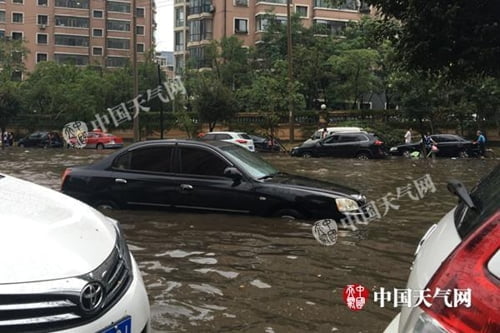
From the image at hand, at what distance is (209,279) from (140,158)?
3361mm

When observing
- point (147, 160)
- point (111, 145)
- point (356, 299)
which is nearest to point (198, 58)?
point (111, 145)

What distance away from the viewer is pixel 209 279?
5.50m

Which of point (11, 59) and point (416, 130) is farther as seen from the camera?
point (11, 59)

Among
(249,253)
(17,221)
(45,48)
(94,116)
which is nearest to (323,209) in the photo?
(249,253)

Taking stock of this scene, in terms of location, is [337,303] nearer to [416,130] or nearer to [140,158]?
[140,158]

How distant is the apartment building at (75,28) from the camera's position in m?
77.9

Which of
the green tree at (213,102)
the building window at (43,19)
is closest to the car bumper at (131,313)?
the green tree at (213,102)

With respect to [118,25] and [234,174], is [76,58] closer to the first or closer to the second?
[118,25]

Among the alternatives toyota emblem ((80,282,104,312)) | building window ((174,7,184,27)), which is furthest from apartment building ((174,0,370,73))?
toyota emblem ((80,282,104,312))

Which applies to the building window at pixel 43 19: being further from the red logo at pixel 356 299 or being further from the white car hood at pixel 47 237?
the white car hood at pixel 47 237

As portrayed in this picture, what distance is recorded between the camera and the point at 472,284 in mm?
1627

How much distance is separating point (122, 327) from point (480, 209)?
1556 mm

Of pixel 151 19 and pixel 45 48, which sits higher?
pixel 151 19

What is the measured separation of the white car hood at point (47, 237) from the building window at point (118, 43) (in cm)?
8439
